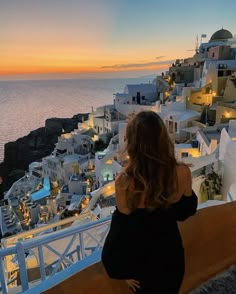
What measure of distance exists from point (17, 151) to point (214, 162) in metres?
42.3

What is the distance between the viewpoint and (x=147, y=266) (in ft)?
6.47

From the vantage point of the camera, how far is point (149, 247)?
192 centimetres

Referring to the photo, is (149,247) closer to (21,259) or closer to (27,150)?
(21,259)

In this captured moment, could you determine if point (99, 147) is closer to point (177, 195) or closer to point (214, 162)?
point (214, 162)

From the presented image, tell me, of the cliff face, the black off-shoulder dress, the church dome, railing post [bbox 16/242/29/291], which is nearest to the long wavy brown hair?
the black off-shoulder dress

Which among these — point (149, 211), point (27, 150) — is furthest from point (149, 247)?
point (27, 150)

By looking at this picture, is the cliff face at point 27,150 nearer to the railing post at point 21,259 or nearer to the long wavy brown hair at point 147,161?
the railing post at point 21,259

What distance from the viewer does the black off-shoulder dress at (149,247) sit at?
1.82m

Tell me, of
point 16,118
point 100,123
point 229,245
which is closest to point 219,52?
point 100,123

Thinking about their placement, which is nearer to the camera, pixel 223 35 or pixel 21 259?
pixel 21 259

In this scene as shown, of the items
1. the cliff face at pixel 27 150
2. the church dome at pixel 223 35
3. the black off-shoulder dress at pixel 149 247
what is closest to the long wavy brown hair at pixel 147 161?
the black off-shoulder dress at pixel 149 247

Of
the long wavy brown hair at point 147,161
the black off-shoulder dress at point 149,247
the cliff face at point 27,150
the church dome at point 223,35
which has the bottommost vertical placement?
the cliff face at point 27,150

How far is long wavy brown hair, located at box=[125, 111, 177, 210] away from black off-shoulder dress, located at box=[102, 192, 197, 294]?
0.12 m

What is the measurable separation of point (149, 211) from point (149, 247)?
31cm
